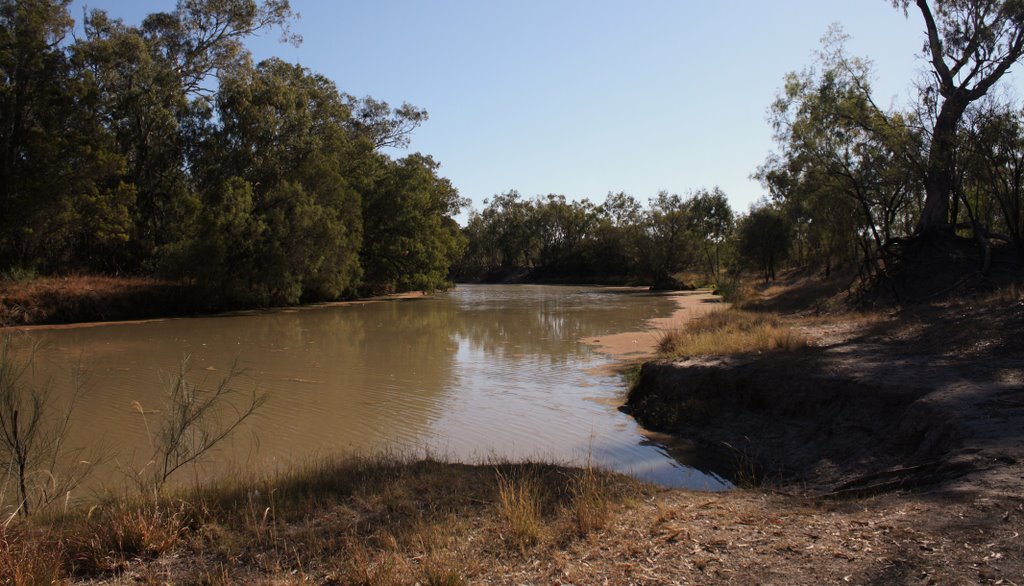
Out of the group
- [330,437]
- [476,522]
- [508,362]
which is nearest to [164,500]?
[476,522]

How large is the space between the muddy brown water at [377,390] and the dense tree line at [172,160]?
6.57m

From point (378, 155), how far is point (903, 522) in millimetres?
48828

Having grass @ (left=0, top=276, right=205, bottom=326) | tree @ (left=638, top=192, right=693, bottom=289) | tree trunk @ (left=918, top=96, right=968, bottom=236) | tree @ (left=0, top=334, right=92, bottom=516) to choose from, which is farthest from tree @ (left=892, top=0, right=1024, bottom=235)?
tree @ (left=638, top=192, right=693, bottom=289)

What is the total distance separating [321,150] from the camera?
125 ft

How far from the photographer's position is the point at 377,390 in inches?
511

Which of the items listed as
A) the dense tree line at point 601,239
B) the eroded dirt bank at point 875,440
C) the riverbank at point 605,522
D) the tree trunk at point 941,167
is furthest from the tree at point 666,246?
the riverbank at point 605,522

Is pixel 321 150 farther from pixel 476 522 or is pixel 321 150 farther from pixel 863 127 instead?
pixel 476 522

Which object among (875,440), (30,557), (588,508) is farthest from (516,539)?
(875,440)

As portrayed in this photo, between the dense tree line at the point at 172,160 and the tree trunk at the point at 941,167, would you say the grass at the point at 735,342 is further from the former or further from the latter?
the dense tree line at the point at 172,160

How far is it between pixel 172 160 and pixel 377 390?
29347mm

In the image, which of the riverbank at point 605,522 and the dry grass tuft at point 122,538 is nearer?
the riverbank at point 605,522

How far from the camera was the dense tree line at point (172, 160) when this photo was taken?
27562mm

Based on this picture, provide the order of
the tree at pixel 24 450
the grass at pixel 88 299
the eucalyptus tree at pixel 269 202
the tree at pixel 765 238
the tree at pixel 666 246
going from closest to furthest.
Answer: the tree at pixel 24 450 < the grass at pixel 88 299 < the eucalyptus tree at pixel 269 202 < the tree at pixel 765 238 < the tree at pixel 666 246

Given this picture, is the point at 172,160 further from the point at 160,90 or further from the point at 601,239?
the point at 601,239
